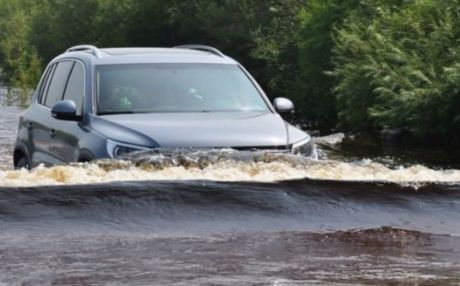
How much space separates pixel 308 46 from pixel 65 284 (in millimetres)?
31301

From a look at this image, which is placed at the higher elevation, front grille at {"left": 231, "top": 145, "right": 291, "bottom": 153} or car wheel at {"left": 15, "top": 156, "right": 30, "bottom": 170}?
front grille at {"left": 231, "top": 145, "right": 291, "bottom": 153}

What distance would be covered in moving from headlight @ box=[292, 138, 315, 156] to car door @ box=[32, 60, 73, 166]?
2.06 meters

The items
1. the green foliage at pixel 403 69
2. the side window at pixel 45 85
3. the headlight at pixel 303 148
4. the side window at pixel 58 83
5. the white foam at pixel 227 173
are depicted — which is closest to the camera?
the white foam at pixel 227 173

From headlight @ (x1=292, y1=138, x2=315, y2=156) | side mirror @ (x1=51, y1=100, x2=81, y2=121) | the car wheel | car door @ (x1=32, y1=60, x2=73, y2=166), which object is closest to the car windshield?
side mirror @ (x1=51, y1=100, x2=81, y2=121)

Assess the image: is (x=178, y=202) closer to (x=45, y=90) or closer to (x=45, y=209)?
(x=45, y=209)

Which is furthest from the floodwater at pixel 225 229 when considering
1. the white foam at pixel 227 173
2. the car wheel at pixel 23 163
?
the car wheel at pixel 23 163

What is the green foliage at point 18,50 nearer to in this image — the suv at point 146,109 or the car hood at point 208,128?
the suv at point 146,109

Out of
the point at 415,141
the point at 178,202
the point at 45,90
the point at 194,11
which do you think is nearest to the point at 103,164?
the point at 178,202

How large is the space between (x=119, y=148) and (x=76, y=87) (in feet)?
5.67

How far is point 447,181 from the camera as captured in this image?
8.25 metres

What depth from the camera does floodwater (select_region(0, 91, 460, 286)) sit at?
6621 mm

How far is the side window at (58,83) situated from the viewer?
38.3ft

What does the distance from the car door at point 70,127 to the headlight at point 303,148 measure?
173cm

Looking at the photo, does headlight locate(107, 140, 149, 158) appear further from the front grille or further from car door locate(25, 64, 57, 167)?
car door locate(25, 64, 57, 167)
